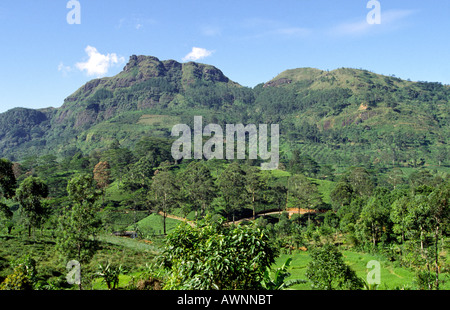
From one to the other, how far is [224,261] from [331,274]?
1334cm

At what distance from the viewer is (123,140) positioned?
175375 mm

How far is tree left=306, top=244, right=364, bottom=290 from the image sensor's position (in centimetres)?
1864

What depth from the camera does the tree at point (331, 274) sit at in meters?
18.6

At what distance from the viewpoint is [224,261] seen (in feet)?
27.3

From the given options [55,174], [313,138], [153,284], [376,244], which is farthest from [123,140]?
[153,284]

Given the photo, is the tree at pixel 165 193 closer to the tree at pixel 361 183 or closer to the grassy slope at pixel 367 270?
the grassy slope at pixel 367 270

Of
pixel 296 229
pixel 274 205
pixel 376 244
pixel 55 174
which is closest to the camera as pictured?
pixel 376 244

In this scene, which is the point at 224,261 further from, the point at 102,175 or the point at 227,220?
the point at 102,175

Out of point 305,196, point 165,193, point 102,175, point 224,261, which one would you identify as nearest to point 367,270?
point 224,261

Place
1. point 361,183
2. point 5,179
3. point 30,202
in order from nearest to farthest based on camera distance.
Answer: point 5,179
point 30,202
point 361,183

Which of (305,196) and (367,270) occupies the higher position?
(305,196)

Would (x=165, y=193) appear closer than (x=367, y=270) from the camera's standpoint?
No
